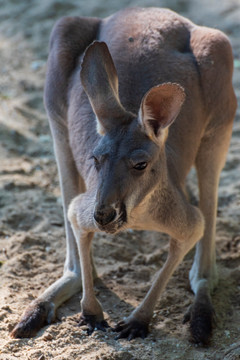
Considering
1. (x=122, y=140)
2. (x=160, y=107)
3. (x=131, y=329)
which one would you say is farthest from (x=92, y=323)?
(x=160, y=107)

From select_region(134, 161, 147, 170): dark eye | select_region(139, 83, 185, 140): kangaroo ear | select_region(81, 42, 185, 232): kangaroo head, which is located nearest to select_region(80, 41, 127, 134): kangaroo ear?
select_region(81, 42, 185, 232): kangaroo head

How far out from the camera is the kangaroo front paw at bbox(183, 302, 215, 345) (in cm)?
300

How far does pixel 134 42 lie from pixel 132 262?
4.52 feet

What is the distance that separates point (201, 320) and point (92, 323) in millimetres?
579

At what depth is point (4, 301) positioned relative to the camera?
316cm

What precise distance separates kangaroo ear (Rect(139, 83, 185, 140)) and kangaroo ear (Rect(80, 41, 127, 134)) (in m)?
0.16

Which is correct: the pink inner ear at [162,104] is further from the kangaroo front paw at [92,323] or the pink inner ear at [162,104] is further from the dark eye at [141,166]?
the kangaroo front paw at [92,323]

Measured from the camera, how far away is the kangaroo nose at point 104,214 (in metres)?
2.44

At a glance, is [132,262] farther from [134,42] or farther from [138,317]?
[134,42]

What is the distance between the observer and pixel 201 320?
10.1ft

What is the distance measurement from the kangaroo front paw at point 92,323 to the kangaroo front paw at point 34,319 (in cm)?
17

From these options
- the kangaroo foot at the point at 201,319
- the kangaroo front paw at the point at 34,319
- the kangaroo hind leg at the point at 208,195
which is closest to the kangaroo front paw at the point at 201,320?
the kangaroo foot at the point at 201,319

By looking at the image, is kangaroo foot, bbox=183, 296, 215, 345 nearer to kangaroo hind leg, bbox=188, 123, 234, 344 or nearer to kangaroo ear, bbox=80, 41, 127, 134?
kangaroo hind leg, bbox=188, 123, 234, 344

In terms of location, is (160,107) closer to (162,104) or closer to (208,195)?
(162,104)
